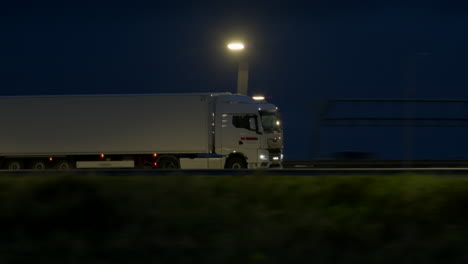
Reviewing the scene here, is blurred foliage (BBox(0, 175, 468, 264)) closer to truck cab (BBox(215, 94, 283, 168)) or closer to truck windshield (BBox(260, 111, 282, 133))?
truck cab (BBox(215, 94, 283, 168))

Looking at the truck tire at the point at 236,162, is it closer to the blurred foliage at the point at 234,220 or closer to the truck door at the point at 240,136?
the truck door at the point at 240,136

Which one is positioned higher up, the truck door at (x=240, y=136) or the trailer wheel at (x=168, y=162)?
the truck door at (x=240, y=136)

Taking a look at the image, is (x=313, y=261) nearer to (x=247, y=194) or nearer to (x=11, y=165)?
(x=247, y=194)

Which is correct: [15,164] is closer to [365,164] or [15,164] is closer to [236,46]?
[236,46]

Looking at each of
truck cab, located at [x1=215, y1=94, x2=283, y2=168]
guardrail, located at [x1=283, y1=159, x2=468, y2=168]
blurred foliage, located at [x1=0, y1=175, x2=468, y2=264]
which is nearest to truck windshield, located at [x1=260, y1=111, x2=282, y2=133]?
truck cab, located at [x1=215, y1=94, x2=283, y2=168]

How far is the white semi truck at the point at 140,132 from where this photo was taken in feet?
73.5

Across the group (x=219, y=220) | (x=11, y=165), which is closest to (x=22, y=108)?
(x=11, y=165)

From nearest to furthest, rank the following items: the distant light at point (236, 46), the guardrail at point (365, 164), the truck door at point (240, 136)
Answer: the distant light at point (236, 46) < the truck door at point (240, 136) < the guardrail at point (365, 164)

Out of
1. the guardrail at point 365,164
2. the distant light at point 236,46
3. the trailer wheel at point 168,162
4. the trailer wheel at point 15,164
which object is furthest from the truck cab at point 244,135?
the trailer wheel at point 15,164

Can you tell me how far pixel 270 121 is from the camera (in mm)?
22828

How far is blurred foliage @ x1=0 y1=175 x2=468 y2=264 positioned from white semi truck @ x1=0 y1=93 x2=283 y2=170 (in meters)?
12.5

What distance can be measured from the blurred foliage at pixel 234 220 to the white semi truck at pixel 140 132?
12510mm

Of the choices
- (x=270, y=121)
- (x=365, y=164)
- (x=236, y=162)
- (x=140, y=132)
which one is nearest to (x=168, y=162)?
(x=140, y=132)

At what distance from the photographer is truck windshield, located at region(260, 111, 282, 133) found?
22641mm
